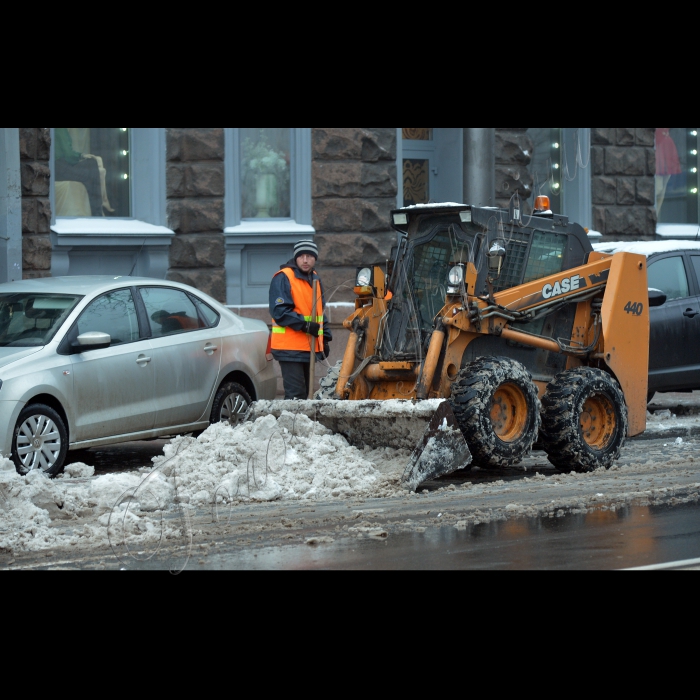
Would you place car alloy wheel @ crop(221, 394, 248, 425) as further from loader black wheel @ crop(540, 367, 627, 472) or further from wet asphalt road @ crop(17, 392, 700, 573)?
wet asphalt road @ crop(17, 392, 700, 573)

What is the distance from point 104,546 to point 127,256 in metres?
8.78

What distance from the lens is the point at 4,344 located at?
8.56 m

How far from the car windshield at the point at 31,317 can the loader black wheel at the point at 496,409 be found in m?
3.10

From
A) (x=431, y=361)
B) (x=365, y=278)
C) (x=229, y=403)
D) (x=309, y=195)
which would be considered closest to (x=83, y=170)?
(x=309, y=195)

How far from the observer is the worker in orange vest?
31.9ft

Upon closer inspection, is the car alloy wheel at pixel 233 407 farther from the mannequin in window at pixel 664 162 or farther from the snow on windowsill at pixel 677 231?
the mannequin in window at pixel 664 162

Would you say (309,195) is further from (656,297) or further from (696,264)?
(656,297)

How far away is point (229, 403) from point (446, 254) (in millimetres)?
2440

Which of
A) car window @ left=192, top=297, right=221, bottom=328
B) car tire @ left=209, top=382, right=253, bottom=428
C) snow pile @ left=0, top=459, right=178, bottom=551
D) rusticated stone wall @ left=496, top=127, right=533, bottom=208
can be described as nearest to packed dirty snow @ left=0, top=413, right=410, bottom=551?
snow pile @ left=0, top=459, right=178, bottom=551

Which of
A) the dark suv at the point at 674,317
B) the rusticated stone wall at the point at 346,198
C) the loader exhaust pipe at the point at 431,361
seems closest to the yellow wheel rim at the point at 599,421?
the loader exhaust pipe at the point at 431,361

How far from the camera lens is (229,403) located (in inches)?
398

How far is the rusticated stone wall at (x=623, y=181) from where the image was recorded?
17328 millimetres

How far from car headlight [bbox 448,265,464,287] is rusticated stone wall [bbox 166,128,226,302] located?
6709 mm
